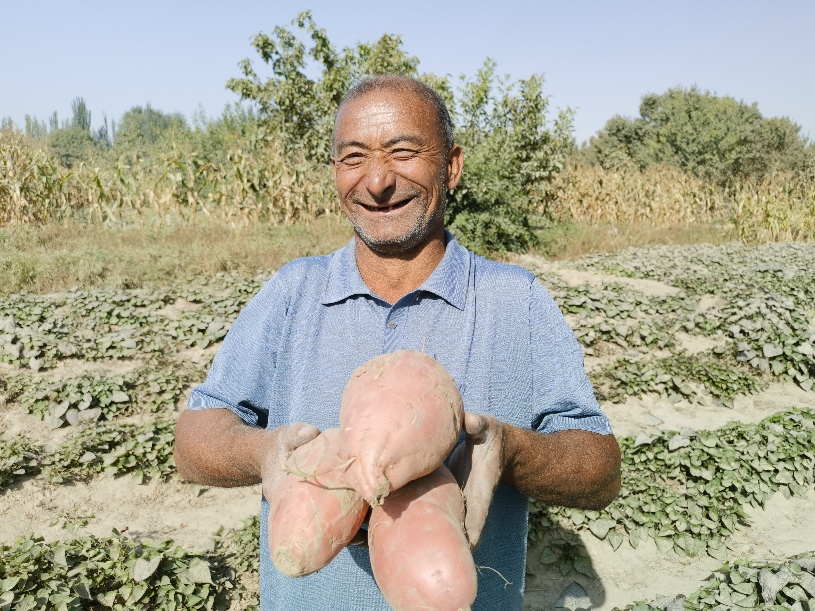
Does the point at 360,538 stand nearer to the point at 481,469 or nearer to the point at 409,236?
the point at 481,469

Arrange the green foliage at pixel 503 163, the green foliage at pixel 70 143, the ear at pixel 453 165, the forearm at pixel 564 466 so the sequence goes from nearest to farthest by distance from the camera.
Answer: the forearm at pixel 564 466 < the ear at pixel 453 165 < the green foliage at pixel 503 163 < the green foliage at pixel 70 143

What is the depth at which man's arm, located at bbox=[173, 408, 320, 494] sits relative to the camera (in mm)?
1277

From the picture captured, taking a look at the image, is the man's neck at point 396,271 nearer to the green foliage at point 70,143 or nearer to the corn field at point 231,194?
A: the corn field at point 231,194

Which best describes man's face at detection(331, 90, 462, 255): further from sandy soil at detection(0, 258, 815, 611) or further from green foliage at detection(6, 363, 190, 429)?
green foliage at detection(6, 363, 190, 429)

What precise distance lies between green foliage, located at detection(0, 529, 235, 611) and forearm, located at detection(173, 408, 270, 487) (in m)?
1.89

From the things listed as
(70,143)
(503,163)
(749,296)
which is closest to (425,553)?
→ (749,296)

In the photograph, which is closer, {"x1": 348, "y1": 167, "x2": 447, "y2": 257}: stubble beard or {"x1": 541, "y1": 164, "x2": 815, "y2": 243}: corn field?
{"x1": 348, "y1": 167, "x2": 447, "y2": 257}: stubble beard

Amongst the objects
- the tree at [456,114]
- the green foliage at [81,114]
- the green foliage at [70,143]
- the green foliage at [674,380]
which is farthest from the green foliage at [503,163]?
the green foliage at [81,114]

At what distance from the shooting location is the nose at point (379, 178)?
5.31 feet

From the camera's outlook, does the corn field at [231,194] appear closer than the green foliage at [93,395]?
No

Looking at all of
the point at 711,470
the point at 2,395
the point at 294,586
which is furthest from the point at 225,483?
the point at 2,395

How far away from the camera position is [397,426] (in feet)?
3.88

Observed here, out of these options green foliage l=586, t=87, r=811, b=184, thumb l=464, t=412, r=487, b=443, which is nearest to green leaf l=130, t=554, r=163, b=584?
thumb l=464, t=412, r=487, b=443

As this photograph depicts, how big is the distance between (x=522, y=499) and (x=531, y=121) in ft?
48.3
